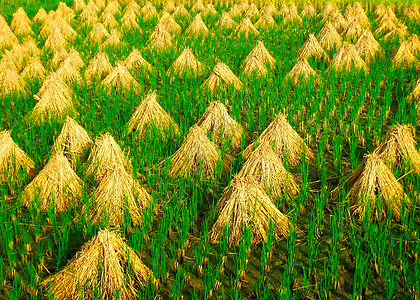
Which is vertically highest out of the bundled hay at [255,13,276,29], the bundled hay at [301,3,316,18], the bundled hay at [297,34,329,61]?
the bundled hay at [301,3,316,18]

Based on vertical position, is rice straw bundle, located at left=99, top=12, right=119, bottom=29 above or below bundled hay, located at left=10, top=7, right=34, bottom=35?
above

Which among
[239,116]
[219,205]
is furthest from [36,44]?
[219,205]

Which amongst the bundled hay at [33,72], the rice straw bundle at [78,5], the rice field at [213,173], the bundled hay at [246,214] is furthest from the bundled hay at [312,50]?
the rice straw bundle at [78,5]

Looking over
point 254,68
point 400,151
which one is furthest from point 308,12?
point 400,151

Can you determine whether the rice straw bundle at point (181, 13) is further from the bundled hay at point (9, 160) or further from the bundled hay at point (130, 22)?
the bundled hay at point (9, 160)

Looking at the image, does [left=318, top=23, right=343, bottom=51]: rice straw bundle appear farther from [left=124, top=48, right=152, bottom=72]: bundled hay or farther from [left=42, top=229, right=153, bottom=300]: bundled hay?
[left=42, top=229, right=153, bottom=300]: bundled hay

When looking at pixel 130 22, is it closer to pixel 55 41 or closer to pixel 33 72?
pixel 55 41

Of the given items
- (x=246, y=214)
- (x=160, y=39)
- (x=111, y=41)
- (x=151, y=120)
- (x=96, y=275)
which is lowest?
(x=96, y=275)

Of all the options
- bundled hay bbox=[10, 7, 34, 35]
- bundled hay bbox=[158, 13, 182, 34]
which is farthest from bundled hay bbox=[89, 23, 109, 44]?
bundled hay bbox=[10, 7, 34, 35]
